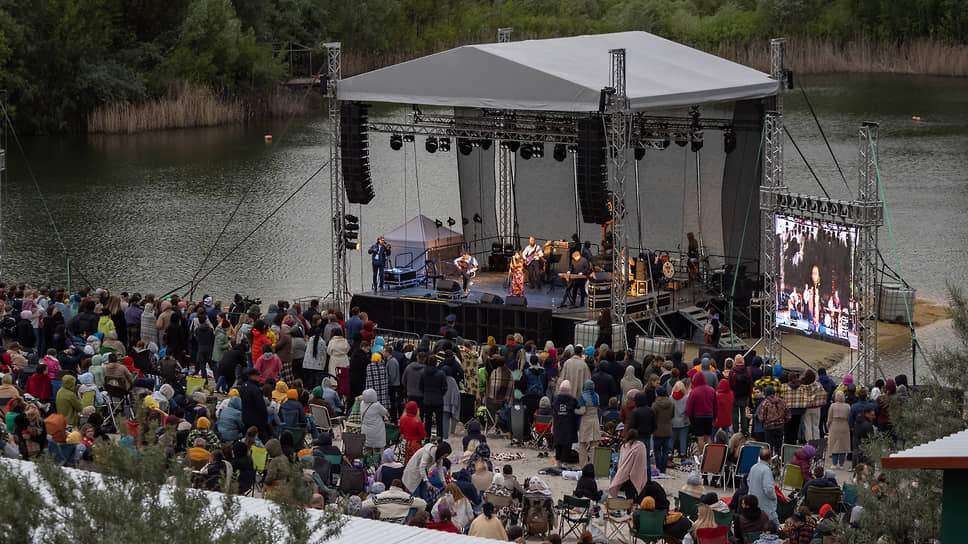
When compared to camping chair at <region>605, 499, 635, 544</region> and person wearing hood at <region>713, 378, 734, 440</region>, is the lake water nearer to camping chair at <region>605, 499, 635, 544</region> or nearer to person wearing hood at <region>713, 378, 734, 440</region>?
person wearing hood at <region>713, 378, 734, 440</region>

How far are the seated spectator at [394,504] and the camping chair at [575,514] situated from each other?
130cm

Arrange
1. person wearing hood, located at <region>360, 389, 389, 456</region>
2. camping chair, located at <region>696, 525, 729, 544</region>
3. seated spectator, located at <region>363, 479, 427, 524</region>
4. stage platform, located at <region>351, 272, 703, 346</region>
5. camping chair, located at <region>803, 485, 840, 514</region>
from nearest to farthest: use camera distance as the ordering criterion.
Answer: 1. camping chair, located at <region>696, 525, 729, 544</region>
2. seated spectator, located at <region>363, 479, 427, 524</region>
3. camping chair, located at <region>803, 485, 840, 514</region>
4. person wearing hood, located at <region>360, 389, 389, 456</region>
5. stage platform, located at <region>351, 272, 703, 346</region>

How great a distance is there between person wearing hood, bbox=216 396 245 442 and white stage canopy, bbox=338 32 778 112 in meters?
7.94

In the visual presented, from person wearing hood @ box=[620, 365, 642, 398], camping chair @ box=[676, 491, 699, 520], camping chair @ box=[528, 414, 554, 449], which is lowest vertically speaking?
camping chair @ box=[528, 414, 554, 449]

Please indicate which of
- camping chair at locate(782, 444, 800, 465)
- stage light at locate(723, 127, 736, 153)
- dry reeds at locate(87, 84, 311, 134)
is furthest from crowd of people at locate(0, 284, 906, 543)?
dry reeds at locate(87, 84, 311, 134)

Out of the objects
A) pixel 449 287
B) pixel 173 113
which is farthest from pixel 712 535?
pixel 173 113

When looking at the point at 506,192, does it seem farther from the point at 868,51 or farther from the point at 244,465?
the point at 868,51

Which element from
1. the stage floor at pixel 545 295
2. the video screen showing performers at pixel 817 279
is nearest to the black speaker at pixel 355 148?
the stage floor at pixel 545 295

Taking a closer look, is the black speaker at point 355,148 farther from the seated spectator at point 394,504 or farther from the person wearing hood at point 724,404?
the seated spectator at point 394,504

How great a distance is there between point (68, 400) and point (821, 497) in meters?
7.44

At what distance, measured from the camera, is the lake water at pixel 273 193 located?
29.7 metres

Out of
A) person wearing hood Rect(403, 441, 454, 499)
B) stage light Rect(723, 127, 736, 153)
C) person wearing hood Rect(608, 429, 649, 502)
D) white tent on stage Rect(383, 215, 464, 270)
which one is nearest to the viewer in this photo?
person wearing hood Rect(403, 441, 454, 499)

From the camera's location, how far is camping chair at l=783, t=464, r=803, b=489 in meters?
13.6

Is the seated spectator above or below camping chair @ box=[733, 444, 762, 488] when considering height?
above
